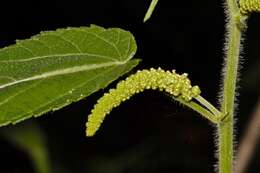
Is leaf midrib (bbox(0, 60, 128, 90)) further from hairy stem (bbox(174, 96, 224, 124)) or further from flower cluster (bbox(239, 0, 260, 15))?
flower cluster (bbox(239, 0, 260, 15))

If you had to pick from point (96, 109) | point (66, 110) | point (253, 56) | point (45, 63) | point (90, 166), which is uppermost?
point (45, 63)

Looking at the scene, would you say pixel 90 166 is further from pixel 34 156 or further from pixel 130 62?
pixel 130 62

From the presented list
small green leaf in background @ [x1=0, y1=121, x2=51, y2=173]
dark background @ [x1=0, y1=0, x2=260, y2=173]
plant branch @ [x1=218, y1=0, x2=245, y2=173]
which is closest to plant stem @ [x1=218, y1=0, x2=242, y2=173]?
plant branch @ [x1=218, y1=0, x2=245, y2=173]

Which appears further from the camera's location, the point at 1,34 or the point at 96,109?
the point at 1,34

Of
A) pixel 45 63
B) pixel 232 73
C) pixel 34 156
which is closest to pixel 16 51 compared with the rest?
pixel 45 63

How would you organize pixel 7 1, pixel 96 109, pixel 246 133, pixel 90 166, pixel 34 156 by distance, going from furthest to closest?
1. pixel 7 1
2. pixel 90 166
3. pixel 246 133
4. pixel 34 156
5. pixel 96 109
